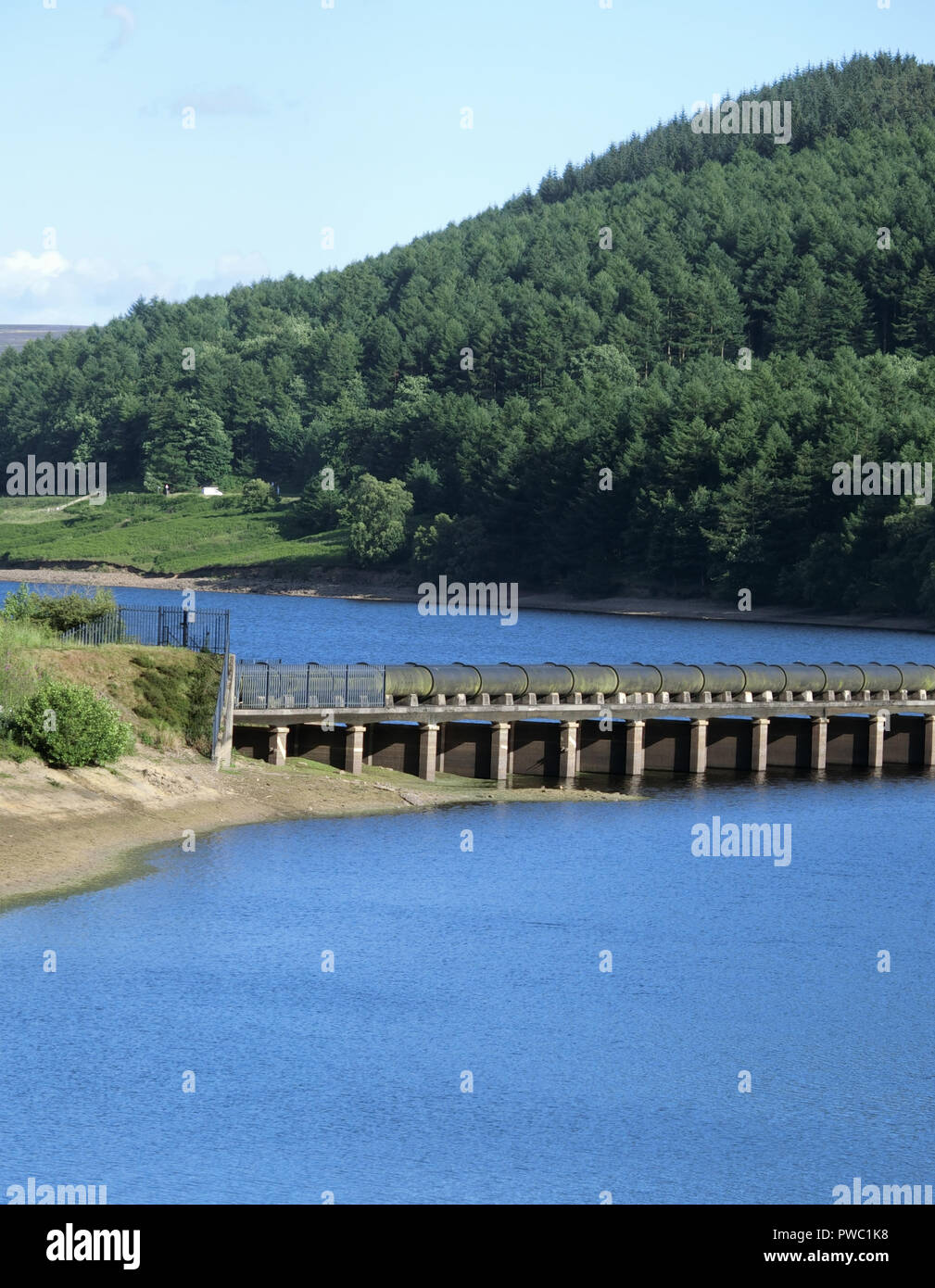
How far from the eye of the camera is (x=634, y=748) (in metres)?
56.5

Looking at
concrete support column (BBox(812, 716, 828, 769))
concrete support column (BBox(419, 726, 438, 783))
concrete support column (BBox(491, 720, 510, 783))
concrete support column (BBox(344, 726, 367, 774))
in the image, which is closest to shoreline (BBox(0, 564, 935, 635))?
concrete support column (BBox(812, 716, 828, 769))

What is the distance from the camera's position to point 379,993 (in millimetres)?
30766

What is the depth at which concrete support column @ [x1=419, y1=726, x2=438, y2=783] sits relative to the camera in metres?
51.5

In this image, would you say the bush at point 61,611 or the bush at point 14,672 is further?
the bush at point 61,611

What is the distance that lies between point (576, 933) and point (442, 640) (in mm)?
76574

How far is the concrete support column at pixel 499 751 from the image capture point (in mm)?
53250

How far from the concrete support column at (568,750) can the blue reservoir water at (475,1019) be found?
6.85 meters

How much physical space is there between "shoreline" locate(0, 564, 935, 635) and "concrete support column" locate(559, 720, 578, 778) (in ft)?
260

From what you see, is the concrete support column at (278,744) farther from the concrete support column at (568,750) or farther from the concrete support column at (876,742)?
the concrete support column at (876,742)

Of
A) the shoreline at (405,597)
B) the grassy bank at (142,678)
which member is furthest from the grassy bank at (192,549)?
the grassy bank at (142,678)

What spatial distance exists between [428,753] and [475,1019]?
22.2 m

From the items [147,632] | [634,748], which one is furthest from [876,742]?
[147,632]
